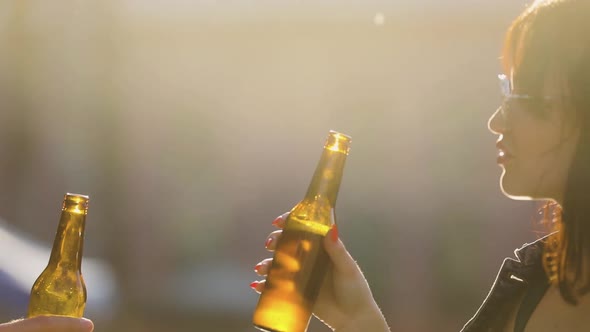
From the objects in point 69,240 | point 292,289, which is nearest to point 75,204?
point 69,240

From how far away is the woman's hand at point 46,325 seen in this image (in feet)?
4.97

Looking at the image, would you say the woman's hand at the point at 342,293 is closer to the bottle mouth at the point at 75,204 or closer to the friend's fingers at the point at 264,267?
the friend's fingers at the point at 264,267

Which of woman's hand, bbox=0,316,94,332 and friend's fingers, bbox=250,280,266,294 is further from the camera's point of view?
friend's fingers, bbox=250,280,266,294

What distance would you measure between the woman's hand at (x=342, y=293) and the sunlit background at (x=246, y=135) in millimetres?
10239

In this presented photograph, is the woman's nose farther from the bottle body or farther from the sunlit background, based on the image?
the sunlit background

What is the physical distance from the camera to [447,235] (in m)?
13.5

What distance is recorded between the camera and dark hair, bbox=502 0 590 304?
1945mm

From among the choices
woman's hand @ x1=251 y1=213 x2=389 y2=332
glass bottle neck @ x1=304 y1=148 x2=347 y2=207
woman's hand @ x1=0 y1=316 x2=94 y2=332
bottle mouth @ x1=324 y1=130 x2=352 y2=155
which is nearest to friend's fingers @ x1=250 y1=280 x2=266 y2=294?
woman's hand @ x1=251 y1=213 x2=389 y2=332

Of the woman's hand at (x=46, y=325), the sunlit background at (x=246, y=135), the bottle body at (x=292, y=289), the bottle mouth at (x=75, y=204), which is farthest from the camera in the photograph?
the sunlit background at (x=246, y=135)

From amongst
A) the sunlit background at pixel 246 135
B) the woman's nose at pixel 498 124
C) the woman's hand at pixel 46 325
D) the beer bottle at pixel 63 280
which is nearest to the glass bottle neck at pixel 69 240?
the beer bottle at pixel 63 280

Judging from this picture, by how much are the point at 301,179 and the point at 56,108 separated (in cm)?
455

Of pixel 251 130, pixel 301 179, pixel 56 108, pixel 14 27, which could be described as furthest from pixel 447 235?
pixel 14 27

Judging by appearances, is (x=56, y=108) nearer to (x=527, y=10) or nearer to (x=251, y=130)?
(x=251, y=130)

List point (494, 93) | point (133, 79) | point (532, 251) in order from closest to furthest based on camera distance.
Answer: point (532, 251)
point (494, 93)
point (133, 79)
